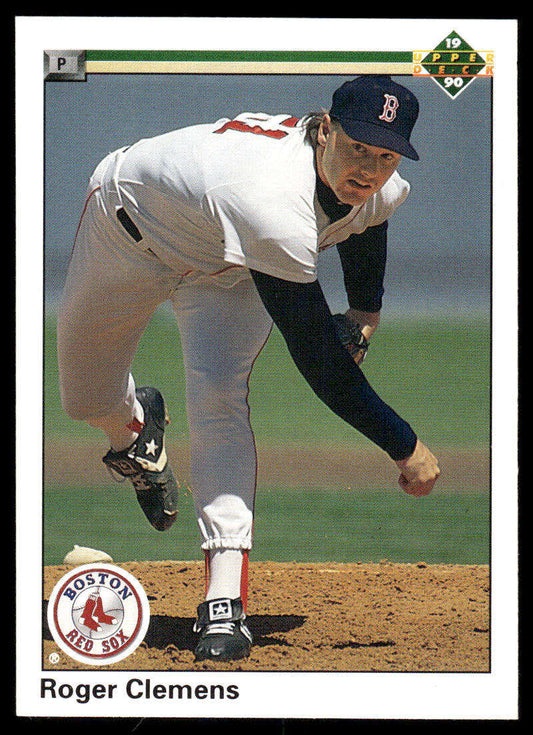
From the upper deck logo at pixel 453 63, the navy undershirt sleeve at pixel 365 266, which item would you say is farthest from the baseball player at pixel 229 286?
the upper deck logo at pixel 453 63

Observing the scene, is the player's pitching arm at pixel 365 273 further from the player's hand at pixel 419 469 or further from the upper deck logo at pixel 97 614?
the upper deck logo at pixel 97 614

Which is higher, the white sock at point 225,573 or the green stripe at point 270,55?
the green stripe at point 270,55

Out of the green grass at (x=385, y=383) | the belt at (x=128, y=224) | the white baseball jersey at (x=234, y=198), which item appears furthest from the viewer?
the green grass at (x=385, y=383)

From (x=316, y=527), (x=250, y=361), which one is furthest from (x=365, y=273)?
(x=316, y=527)

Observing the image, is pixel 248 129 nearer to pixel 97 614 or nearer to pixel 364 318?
pixel 364 318

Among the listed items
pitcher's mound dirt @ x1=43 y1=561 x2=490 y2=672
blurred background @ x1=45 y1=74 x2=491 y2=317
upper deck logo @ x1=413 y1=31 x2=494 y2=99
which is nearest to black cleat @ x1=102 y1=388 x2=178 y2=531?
pitcher's mound dirt @ x1=43 y1=561 x2=490 y2=672

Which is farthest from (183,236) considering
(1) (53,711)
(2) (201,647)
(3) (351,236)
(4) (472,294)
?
(1) (53,711)

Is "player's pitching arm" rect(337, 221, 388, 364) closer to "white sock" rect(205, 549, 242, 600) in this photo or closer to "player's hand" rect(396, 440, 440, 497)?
"player's hand" rect(396, 440, 440, 497)

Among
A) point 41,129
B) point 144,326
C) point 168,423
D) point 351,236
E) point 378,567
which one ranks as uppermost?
point 41,129

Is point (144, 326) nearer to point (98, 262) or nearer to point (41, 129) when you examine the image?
point (98, 262)
